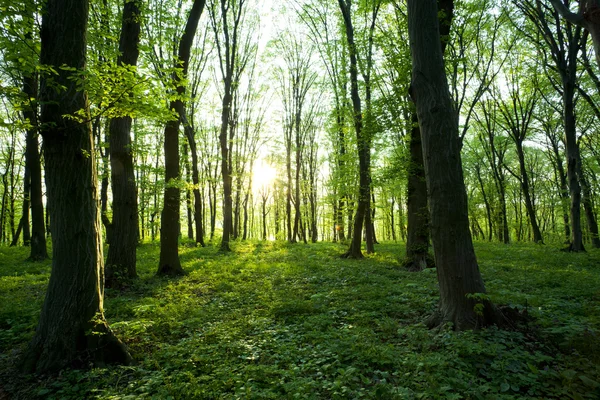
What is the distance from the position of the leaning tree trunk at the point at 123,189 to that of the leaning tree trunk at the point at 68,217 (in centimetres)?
409

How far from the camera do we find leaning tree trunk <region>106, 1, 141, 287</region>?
7695 mm

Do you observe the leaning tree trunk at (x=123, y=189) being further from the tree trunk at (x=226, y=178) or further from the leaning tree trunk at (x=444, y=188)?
the tree trunk at (x=226, y=178)

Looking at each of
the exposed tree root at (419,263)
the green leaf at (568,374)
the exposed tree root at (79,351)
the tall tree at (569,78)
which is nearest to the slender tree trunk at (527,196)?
the tall tree at (569,78)

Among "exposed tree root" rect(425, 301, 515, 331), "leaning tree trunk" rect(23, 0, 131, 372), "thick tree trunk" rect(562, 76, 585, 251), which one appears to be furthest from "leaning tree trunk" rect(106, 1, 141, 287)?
"thick tree trunk" rect(562, 76, 585, 251)

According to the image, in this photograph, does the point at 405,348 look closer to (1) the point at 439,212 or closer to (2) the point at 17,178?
(1) the point at 439,212

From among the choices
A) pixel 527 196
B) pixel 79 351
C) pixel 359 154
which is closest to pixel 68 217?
pixel 79 351

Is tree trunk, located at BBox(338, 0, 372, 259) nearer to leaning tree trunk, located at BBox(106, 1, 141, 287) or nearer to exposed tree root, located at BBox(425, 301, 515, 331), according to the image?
leaning tree trunk, located at BBox(106, 1, 141, 287)

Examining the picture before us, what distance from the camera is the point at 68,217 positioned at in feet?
12.8

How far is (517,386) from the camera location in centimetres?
277

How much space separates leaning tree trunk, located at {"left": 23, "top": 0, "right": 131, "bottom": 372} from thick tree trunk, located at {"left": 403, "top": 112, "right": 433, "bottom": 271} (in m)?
8.46

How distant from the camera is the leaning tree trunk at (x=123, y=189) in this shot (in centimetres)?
770

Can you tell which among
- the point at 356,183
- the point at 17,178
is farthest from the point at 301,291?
the point at 17,178

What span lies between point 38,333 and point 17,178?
32560mm

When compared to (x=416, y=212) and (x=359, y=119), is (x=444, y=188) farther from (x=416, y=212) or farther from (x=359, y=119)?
(x=359, y=119)
